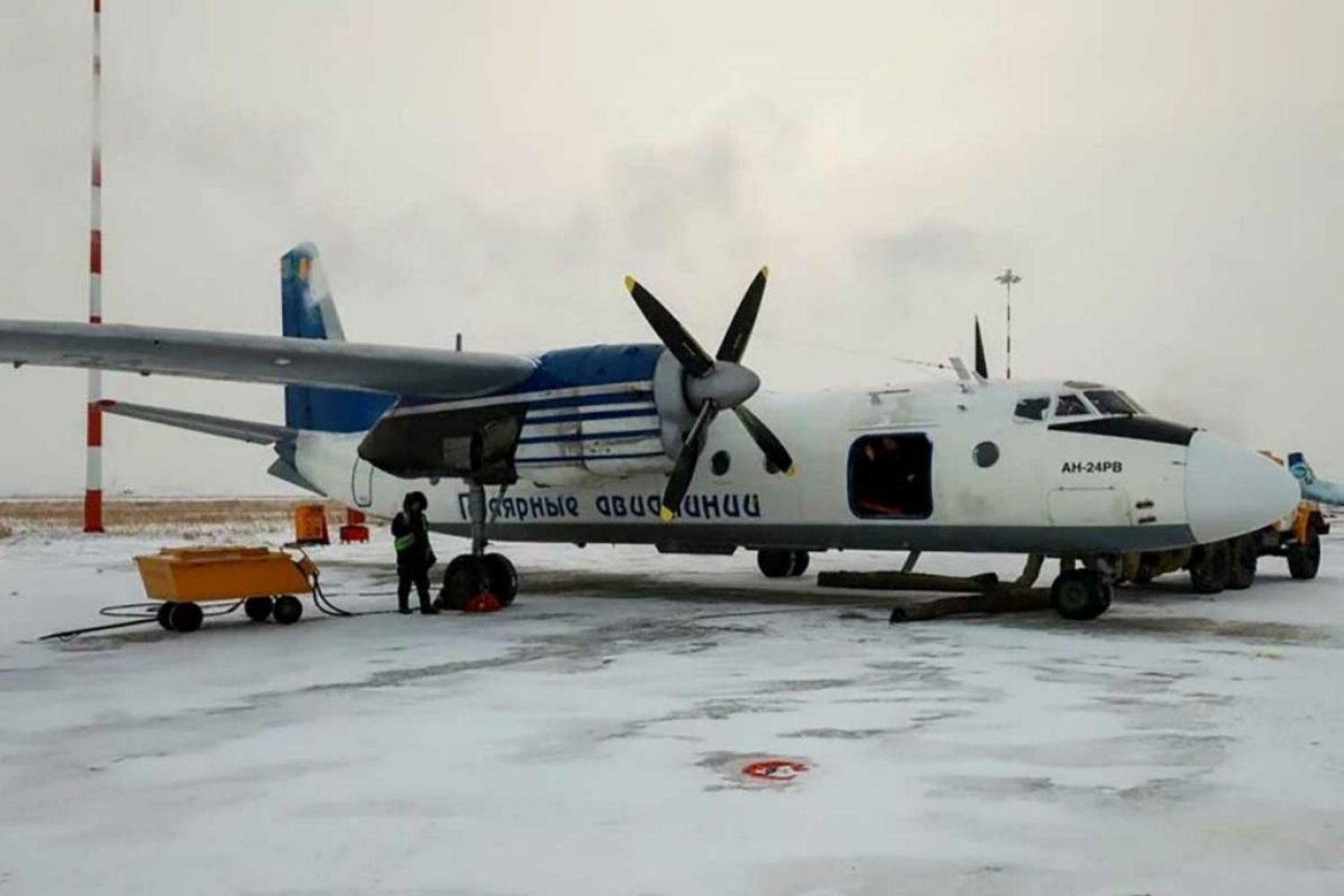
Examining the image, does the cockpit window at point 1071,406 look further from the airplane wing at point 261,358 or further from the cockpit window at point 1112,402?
the airplane wing at point 261,358

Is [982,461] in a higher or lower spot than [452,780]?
higher

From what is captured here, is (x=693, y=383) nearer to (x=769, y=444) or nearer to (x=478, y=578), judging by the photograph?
(x=769, y=444)

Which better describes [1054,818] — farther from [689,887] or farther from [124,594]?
[124,594]

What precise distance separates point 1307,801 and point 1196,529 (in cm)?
747

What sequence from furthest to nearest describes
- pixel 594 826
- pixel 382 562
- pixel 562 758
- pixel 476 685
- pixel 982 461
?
pixel 382 562 < pixel 982 461 < pixel 476 685 < pixel 562 758 < pixel 594 826

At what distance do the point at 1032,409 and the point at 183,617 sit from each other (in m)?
9.85

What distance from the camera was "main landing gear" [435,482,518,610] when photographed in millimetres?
14711

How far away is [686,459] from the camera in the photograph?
14086mm

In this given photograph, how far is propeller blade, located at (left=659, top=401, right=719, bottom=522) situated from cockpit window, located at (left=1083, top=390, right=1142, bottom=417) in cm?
440

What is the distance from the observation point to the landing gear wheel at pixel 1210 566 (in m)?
17.1

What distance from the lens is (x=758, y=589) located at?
1762 cm

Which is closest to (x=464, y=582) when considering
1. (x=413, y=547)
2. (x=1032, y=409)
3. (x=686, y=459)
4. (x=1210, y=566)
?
(x=413, y=547)

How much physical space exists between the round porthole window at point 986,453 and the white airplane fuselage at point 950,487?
0.6 inches

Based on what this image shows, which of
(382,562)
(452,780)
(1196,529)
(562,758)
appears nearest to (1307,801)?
(562,758)
